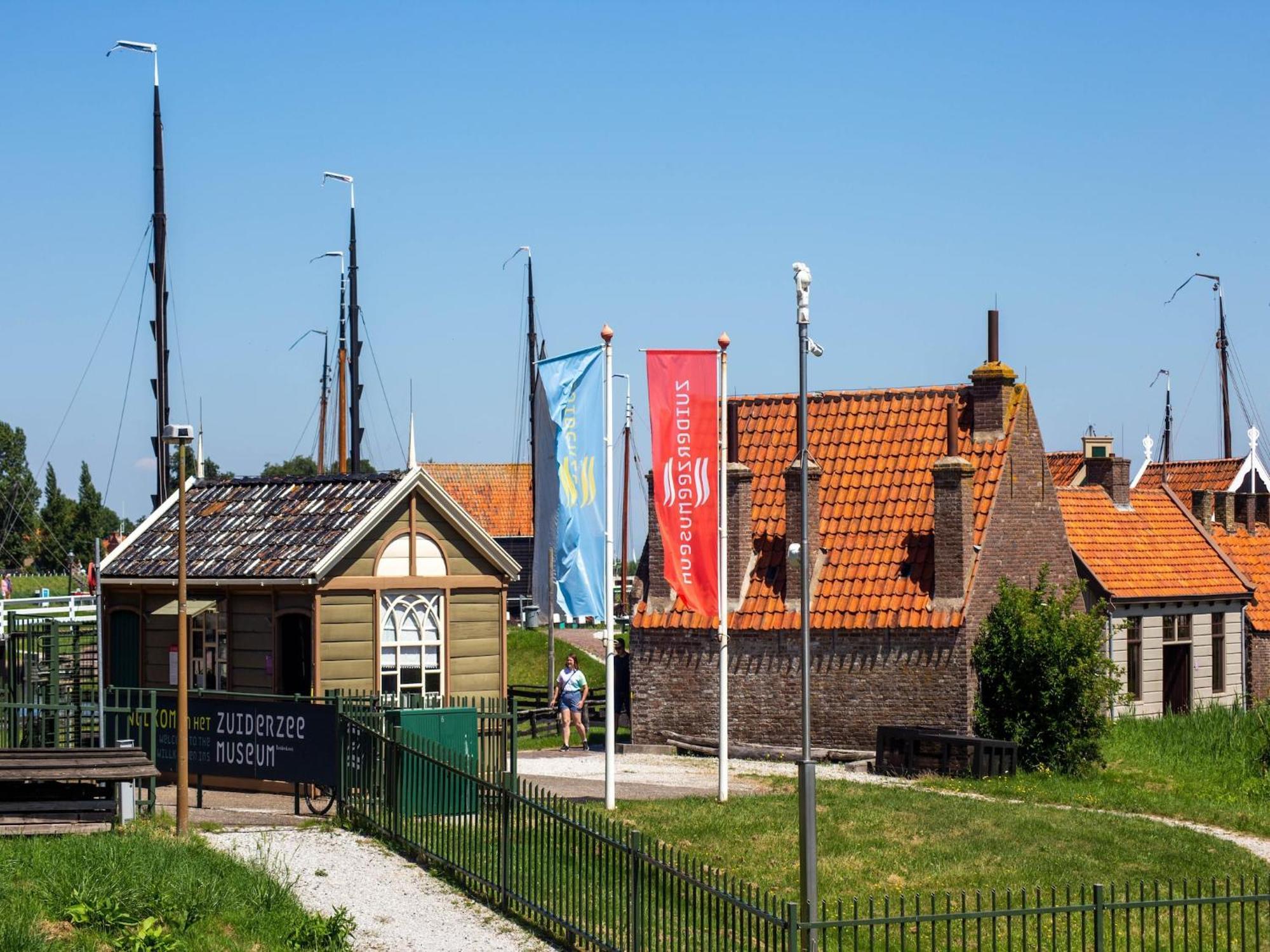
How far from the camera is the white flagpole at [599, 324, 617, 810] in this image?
22.7 meters

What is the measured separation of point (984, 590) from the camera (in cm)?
3069

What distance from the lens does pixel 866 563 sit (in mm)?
31750

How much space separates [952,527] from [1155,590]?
8.42 m

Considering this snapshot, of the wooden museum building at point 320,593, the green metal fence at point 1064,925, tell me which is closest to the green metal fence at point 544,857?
the green metal fence at point 1064,925

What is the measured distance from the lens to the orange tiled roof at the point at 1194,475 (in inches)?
1889

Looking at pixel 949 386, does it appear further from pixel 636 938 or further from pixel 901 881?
pixel 636 938

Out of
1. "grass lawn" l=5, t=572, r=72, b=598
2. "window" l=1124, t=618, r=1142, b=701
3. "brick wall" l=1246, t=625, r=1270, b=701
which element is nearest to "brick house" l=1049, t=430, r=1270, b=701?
"brick wall" l=1246, t=625, r=1270, b=701

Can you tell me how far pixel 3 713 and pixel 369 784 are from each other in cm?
875

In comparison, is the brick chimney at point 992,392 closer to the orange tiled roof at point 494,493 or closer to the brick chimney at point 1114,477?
the brick chimney at point 1114,477

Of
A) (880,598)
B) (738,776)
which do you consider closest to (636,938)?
(738,776)

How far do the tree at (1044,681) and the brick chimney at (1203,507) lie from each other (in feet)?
47.5

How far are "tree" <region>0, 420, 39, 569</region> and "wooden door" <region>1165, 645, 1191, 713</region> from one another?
6325 centimetres

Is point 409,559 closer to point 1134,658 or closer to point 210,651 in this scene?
point 210,651

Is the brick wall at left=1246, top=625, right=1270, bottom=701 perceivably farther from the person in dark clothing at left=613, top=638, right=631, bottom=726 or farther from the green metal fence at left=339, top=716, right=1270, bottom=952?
the green metal fence at left=339, top=716, right=1270, bottom=952
